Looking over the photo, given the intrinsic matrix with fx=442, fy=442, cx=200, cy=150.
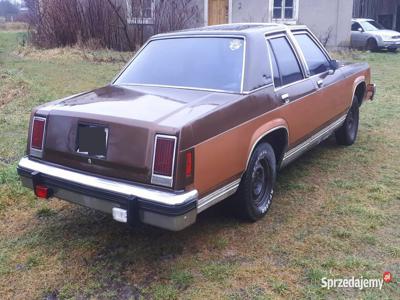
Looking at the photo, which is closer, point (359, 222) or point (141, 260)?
point (141, 260)

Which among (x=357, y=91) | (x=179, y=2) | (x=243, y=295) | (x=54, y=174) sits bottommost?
(x=243, y=295)

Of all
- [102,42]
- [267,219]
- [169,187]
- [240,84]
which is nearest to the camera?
[169,187]

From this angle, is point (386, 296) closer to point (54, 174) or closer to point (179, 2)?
point (54, 174)

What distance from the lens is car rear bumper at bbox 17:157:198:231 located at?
2891 mm

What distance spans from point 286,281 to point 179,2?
56.3ft

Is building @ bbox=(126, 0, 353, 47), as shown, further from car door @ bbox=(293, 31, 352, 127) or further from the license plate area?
the license plate area

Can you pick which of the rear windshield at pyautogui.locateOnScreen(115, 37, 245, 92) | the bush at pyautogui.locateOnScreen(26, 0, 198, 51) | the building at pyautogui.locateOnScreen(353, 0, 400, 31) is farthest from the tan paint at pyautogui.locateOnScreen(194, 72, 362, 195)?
the building at pyautogui.locateOnScreen(353, 0, 400, 31)

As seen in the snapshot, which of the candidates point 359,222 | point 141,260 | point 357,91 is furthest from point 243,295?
point 357,91

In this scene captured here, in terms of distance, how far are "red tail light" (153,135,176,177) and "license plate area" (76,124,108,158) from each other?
442mm

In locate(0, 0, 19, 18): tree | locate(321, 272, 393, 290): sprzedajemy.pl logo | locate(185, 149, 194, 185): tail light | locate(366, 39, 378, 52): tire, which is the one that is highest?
locate(0, 0, 19, 18): tree

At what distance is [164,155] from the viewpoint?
9.64 ft

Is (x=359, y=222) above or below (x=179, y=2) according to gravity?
below

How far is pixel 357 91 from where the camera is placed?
20.6 ft

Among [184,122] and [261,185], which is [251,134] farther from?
[184,122]
